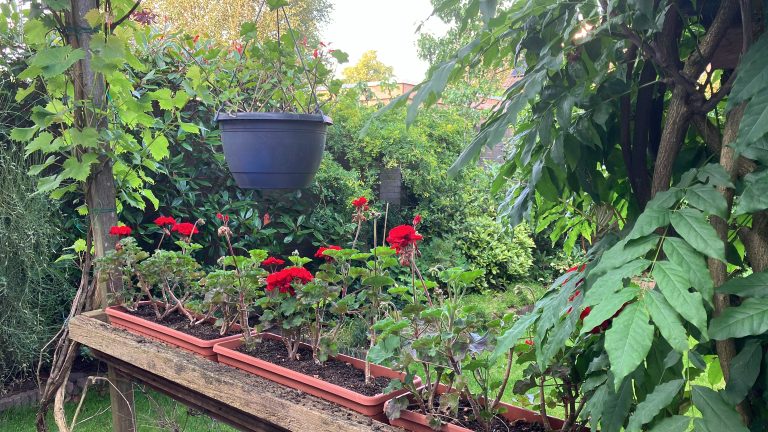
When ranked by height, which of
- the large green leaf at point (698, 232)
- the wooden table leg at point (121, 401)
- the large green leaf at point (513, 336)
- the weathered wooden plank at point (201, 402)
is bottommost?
the wooden table leg at point (121, 401)

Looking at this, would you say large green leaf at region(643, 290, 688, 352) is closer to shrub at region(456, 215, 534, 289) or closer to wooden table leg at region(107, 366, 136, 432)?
wooden table leg at region(107, 366, 136, 432)

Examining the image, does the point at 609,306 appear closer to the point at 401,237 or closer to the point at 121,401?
the point at 401,237

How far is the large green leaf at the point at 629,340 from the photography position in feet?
1.87

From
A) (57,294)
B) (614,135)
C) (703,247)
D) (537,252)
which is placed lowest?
(537,252)

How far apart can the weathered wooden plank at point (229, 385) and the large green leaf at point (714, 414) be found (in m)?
0.57

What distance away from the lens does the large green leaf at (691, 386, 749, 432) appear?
0.65m

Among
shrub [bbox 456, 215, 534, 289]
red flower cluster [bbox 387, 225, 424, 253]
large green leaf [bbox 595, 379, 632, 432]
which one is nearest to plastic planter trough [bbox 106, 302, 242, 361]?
red flower cluster [bbox 387, 225, 424, 253]

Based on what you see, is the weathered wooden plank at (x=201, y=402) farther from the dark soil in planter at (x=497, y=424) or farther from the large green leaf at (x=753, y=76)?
the large green leaf at (x=753, y=76)

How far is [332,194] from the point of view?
13.8 feet

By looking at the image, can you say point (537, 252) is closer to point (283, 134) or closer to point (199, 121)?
point (199, 121)

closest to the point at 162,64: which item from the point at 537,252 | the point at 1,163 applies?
the point at 1,163

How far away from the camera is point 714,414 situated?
663 millimetres

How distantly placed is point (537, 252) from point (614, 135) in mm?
5270

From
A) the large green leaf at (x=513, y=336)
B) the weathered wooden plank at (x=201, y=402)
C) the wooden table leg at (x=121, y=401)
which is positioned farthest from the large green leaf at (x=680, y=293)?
the wooden table leg at (x=121, y=401)
